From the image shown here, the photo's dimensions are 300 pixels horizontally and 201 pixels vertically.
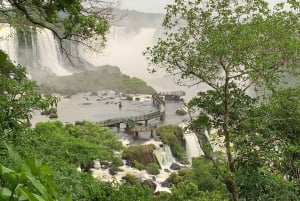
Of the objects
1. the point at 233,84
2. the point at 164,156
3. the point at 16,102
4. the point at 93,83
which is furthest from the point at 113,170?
the point at 93,83

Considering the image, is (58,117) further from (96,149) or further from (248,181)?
(248,181)

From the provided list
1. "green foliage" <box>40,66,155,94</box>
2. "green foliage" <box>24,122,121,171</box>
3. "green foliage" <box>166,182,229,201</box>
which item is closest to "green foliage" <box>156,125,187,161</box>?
"green foliage" <box>24,122,121,171</box>

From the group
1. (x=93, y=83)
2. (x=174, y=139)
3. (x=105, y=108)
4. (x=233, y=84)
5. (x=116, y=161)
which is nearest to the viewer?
(x=233, y=84)

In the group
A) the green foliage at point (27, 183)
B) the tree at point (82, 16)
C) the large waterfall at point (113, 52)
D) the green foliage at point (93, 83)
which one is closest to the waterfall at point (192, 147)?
the large waterfall at point (113, 52)

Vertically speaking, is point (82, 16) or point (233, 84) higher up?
point (82, 16)

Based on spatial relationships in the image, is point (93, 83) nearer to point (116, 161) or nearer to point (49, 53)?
point (49, 53)

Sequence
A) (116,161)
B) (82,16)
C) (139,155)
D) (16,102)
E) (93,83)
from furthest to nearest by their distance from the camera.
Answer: (93,83) < (139,155) < (116,161) < (16,102) < (82,16)

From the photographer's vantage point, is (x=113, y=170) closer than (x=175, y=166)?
Yes
